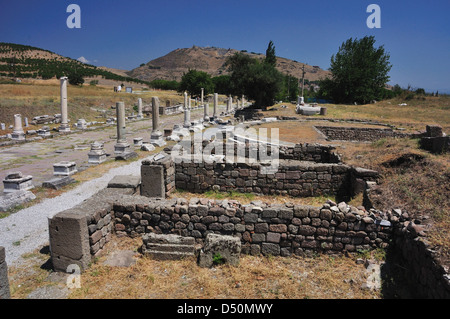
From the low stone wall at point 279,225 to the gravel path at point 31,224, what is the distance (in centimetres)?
194

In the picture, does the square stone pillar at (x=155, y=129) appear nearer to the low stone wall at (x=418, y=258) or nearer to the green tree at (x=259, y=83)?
the low stone wall at (x=418, y=258)

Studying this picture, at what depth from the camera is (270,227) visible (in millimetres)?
5664

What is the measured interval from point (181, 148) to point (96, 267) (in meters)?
7.05

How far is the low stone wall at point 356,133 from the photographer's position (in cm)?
2086

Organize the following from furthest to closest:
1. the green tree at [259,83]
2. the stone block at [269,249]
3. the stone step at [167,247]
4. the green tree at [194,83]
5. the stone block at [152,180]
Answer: the green tree at [194,83]
the green tree at [259,83]
the stone block at [152,180]
the stone block at [269,249]
the stone step at [167,247]

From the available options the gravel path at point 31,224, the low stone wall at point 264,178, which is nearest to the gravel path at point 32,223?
the gravel path at point 31,224

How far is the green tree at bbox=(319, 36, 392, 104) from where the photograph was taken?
52.7m

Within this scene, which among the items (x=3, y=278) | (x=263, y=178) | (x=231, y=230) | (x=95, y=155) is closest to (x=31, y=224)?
(x=3, y=278)

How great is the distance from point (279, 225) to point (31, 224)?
5.51 m

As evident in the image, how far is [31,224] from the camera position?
22.5 feet

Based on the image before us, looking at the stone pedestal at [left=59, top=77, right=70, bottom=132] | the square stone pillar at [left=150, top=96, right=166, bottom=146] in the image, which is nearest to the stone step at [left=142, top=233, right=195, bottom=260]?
the square stone pillar at [left=150, top=96, right=166, bottom=146]

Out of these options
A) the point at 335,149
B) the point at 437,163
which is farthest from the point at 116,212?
the point at 335,149

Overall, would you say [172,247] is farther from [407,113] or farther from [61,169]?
[407,113]

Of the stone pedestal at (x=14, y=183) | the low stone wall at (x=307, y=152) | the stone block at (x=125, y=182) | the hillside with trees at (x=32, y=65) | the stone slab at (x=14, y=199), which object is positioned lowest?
the stone slab at (x=14, y=199)
